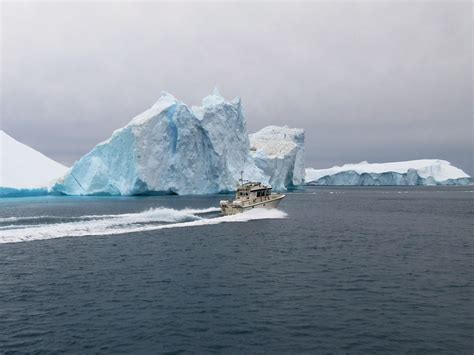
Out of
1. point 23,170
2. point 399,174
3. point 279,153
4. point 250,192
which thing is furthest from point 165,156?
point 399,174

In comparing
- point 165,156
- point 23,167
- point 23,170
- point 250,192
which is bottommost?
point 250,192

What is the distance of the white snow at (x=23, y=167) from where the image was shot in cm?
8406

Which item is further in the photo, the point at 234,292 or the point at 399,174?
the point at 399,174

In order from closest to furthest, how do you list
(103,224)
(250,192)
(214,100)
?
(103,224)
(250,192)
(214,100)

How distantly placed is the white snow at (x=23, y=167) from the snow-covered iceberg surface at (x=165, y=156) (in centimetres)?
685

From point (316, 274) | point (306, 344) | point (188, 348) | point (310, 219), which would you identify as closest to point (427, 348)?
point (306, 344)

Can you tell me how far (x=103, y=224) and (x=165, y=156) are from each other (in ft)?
145

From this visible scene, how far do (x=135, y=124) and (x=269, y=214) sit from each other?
40133 mm

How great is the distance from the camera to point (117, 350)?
470 inches

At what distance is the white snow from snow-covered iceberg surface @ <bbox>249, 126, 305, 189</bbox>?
51501 millimetres

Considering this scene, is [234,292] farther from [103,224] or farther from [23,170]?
[23,170]

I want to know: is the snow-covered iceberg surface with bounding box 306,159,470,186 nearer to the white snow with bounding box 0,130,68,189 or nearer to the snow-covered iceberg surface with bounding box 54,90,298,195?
the snow-covered iceberg surface with bounding box 54,90,298,195

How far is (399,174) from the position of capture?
16838cm

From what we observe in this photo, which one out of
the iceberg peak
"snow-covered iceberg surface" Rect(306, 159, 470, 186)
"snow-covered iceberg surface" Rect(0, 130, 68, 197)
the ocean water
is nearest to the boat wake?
the ocean water
